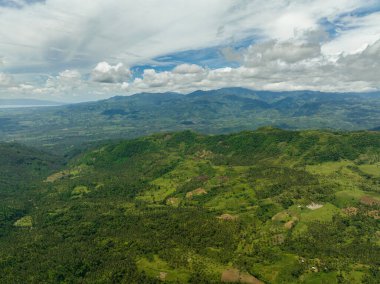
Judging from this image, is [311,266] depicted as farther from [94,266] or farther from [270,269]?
[94,266]

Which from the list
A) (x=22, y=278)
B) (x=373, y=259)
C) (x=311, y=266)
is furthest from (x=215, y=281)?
(x=22, y=278)

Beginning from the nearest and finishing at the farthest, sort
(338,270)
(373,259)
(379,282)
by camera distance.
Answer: (379,282)
(338,270)
(373,259)

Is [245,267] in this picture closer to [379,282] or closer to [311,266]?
[311,266]

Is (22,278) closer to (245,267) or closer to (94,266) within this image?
(94,266)

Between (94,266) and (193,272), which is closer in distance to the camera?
(193,272)

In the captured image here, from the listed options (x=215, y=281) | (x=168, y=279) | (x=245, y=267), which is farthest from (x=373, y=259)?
(x=168, y=279)

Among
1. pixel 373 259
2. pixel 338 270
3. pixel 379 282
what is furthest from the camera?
pixel 373 259

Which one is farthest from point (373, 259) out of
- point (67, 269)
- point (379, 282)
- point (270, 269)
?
point (67, 269)

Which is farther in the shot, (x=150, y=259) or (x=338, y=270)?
(x=150, y=259)
